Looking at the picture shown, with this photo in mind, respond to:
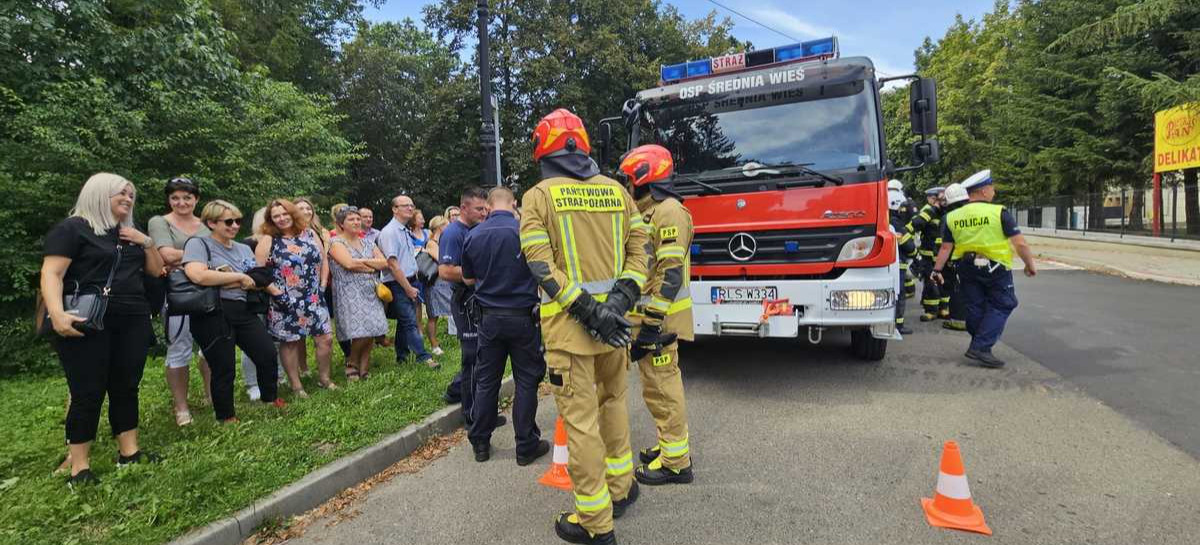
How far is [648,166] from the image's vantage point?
3695 mm

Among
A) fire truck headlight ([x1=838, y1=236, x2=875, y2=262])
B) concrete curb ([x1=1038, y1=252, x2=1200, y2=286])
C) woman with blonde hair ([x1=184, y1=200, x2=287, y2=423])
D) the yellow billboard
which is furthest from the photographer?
the yellow billboard

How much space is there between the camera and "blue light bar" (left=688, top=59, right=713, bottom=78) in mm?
6064

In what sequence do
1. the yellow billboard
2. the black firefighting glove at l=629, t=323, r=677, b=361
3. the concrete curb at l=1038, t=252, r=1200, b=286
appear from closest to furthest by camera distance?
the black firefighting glove at l=629, t=323, r=677, b=361
the concrete curb at l=1038, t=252, r=1200, b=286
the yellow billboard

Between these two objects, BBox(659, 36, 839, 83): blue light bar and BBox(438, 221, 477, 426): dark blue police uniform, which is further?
BBox(659, 36, 839, 83): blue light bar

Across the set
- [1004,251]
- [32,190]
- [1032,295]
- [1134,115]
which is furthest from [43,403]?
[1134,115]

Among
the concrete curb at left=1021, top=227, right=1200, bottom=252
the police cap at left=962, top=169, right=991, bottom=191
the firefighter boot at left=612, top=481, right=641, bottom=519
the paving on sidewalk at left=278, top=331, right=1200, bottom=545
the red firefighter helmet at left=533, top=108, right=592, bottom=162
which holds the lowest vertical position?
the paving on sidewalk at left=278, top=331, right=1200, bottom=545

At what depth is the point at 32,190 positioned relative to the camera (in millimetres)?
6270

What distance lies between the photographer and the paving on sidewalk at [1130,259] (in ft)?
38.7

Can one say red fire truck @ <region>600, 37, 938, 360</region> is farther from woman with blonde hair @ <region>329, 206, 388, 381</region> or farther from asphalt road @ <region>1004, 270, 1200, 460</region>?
woman with blonde hair @ <region>329, 206, 388, 381</region>

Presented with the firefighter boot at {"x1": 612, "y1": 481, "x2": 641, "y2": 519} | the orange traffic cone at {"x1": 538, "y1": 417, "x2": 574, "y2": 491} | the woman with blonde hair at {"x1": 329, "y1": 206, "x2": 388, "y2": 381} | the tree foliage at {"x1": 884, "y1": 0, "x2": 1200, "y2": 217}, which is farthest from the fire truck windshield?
the tree foliage at {"x1": 884, "y1": 0, "x2": 1200, "y2": 217}

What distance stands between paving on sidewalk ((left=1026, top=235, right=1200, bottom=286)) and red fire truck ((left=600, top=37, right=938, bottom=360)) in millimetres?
9804

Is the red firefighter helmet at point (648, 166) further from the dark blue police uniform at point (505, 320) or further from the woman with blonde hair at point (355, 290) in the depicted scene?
the woman with blonde hair at point (355, 290)

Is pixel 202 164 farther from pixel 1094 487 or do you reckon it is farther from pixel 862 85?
pixel 1094 487

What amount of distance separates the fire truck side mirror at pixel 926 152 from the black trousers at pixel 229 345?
5.58m
